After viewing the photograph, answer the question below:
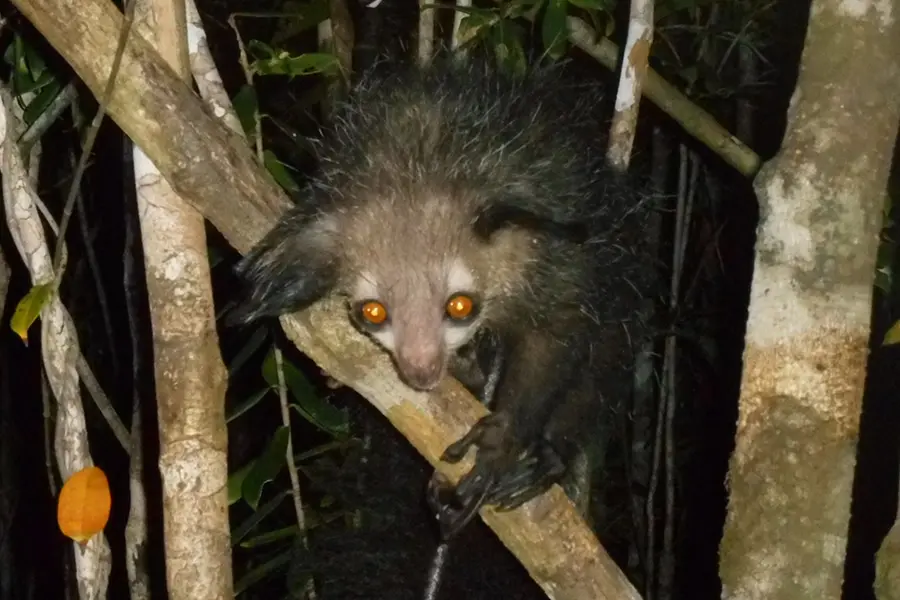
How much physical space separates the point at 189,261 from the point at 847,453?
3.94ft

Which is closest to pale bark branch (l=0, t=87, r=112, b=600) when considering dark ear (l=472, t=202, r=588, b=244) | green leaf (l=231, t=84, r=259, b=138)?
green leaf (l=231, t=84, r=259, b=138)

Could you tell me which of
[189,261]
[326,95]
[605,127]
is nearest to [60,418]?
[189,261]

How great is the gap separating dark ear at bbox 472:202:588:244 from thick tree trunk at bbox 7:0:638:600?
38 centimetres

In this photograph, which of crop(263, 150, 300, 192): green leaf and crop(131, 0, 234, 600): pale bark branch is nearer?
crop(131, 0, 234, 600): pale bark branch

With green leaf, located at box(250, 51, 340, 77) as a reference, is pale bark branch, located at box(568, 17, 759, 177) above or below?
below

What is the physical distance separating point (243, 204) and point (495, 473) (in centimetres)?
75

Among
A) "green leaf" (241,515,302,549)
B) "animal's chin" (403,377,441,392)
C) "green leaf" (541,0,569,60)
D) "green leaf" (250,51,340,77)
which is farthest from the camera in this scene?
"green leaf" (241,515,302,549)

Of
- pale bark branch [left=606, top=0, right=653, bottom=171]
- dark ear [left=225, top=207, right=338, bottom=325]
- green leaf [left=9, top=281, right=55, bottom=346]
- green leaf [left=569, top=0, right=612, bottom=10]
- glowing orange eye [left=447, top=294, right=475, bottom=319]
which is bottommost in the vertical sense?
glowing orange eye [left=447, top=294, right=475, bottom=319]

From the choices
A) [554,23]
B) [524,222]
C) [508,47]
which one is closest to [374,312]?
[524,222]

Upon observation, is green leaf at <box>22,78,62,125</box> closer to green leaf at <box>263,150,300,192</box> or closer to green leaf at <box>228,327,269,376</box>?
green leaf at <box>263,150,300,192</box>

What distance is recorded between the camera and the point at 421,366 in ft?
7.35

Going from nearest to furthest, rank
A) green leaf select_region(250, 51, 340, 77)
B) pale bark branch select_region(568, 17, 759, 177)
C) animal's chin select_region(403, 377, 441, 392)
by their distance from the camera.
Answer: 1. animal's chin select_region(403, 377, 441, 392)
2. green leaf select_region(250, 51, 340, 77)
3. pale bark branch select_region(568, 17, 759, 177)

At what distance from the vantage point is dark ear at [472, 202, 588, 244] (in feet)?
7.84

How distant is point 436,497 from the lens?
252cm
